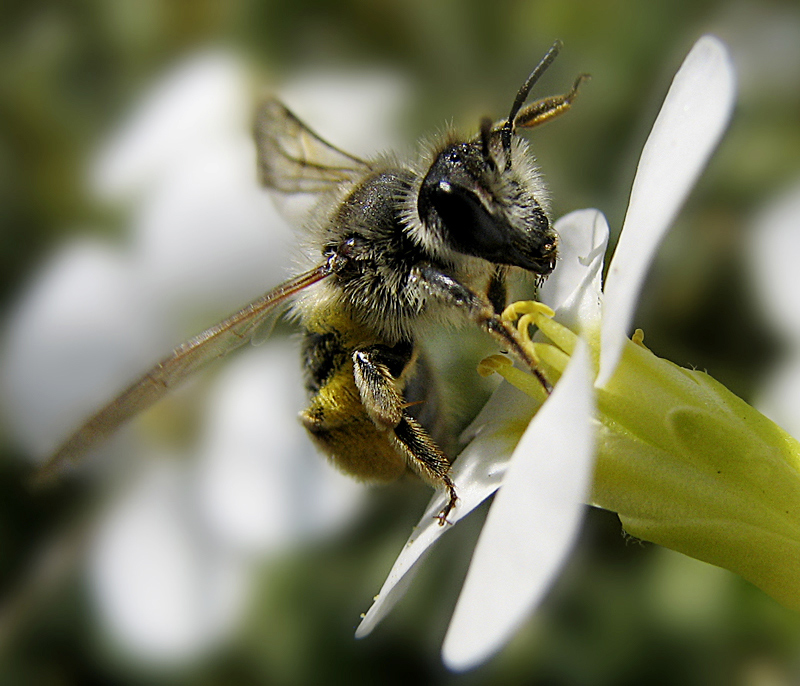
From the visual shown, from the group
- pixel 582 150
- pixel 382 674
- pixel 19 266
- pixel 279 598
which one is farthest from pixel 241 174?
pixel 382 674

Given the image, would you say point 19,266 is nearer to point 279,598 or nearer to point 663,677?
point 279,598

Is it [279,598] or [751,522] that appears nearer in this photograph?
[751,522]

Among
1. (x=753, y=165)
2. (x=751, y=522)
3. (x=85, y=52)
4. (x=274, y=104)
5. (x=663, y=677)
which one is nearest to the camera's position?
(x=751, y=522)

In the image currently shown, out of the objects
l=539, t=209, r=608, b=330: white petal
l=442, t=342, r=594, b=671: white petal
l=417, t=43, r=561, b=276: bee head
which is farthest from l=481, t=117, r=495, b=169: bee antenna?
l=442, t=342, r=594, b=671: white petal

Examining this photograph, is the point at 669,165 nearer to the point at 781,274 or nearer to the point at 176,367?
the point at 176,367

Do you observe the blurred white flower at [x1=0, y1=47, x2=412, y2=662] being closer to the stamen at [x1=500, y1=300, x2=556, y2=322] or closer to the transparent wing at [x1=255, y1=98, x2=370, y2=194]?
the transparent wing at [x1=255, y1=98, x2=370, y2=194]

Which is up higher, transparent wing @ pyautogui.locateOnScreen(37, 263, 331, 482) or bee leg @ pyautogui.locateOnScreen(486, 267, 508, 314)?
transparent wing @ pyautogui.locateOnScreen(37, 263, 331, 482)
